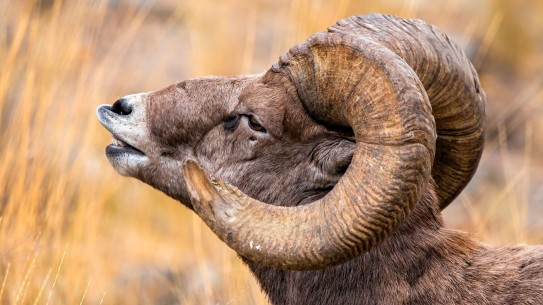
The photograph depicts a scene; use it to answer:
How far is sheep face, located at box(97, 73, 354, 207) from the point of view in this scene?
4.77 metres

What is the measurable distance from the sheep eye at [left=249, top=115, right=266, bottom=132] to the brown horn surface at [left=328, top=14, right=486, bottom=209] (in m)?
0.67

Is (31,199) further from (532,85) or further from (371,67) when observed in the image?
(532,85)

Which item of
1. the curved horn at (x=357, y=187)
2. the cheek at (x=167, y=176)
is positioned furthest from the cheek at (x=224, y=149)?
the curved horn at (x=357, y=187)

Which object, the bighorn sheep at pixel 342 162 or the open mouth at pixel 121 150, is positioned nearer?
the bighorn sheep at pixel 342 162

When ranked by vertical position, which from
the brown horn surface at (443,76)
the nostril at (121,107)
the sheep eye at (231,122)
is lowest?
the nostril at (121,107)

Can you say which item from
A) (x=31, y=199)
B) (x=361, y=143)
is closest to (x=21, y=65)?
(x=31, y=199)

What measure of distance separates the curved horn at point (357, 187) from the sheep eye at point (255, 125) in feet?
1.91

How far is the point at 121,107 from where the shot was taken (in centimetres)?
495

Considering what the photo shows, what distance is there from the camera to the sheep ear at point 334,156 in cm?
466

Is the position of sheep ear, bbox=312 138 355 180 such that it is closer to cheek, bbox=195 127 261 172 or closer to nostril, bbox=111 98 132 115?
cheek, bbox=195 127 261 172

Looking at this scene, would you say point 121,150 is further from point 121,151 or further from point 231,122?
point 231,122

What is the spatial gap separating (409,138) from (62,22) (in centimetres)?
461

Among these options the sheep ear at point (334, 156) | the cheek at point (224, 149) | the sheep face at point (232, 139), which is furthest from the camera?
the cheek at point (224, 149)

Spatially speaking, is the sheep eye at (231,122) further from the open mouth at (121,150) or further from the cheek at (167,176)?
the open mouth at (121,150)
